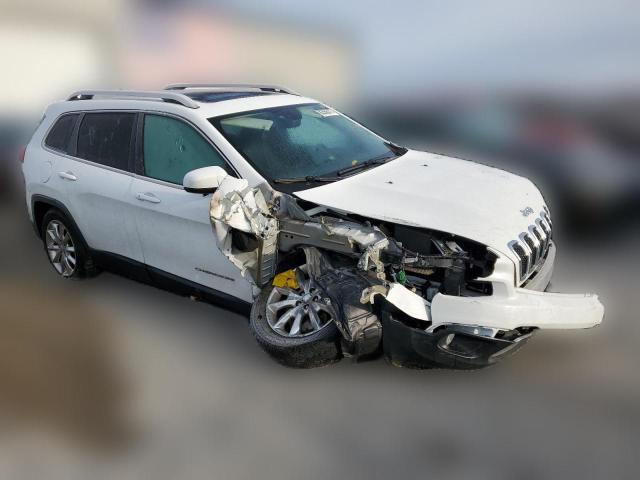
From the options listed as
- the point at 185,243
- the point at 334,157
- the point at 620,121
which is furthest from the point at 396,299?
the point at 620,121

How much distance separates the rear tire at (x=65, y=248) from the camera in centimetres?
483

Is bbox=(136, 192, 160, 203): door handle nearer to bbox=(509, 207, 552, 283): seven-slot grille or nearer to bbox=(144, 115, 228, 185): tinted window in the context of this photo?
bbox=(144, 115, 228, 185): tinted window

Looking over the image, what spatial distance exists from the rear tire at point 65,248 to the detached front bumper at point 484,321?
3150 millimetres

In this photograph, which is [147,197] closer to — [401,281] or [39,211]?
[39,211]

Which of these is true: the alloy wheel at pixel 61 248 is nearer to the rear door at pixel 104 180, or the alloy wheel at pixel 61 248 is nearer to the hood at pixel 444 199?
the rear door at pixel 104 180

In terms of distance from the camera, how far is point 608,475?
8.58ft

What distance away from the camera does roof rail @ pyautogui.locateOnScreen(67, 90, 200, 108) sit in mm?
4023

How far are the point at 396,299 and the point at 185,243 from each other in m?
1.72

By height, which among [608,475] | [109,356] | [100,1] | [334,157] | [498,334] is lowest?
[109,356]

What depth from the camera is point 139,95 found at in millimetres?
4391

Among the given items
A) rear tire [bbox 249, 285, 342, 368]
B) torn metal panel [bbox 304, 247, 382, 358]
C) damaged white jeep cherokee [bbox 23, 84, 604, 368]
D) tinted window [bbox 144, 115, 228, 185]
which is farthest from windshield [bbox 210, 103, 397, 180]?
rear tire [bbox 249, 285, 342, 368]

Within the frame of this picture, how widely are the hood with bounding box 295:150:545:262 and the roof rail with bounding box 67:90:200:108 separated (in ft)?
4.33

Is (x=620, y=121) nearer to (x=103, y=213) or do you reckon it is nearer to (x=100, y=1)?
(x=103, y=213)

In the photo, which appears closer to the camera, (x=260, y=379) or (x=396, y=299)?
(x=396, y=299)
